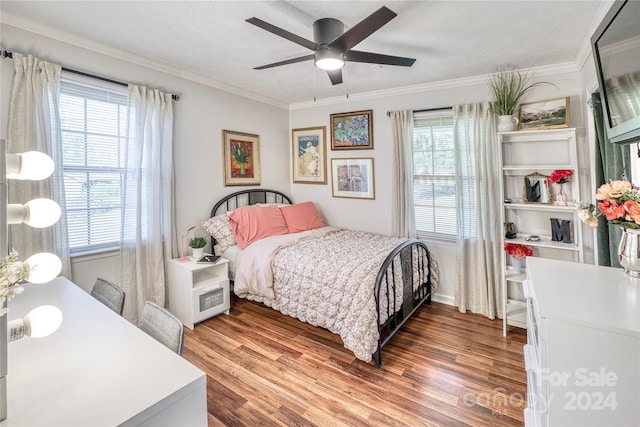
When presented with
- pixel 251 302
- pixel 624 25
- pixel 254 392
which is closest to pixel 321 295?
pixel 254 392

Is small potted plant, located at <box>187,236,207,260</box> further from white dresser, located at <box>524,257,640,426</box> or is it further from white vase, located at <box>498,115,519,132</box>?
white vase, located at <box>498,115,519,132</box>

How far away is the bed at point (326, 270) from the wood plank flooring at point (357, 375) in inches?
7.4

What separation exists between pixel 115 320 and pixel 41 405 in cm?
51

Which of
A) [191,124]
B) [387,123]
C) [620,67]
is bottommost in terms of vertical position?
[620,67]

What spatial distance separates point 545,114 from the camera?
113 inches

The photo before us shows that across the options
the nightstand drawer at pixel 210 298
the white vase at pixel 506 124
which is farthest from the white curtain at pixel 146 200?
the white vase at pixel 506 124

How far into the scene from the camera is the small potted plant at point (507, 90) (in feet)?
9.48

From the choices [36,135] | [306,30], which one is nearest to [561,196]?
[306,30]

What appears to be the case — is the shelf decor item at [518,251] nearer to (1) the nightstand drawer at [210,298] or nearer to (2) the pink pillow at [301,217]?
(2) the pink pillow at [301,217]

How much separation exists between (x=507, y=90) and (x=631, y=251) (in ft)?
6.82

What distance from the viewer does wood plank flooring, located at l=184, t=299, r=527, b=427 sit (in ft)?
6.15

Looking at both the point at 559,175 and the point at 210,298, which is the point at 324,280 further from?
the point at 559,175

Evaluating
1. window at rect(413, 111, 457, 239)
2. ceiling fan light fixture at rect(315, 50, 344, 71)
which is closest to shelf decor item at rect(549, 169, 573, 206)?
window at rect(413, 111, 457, 239)

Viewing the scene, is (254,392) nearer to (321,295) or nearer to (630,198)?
(321,295)
